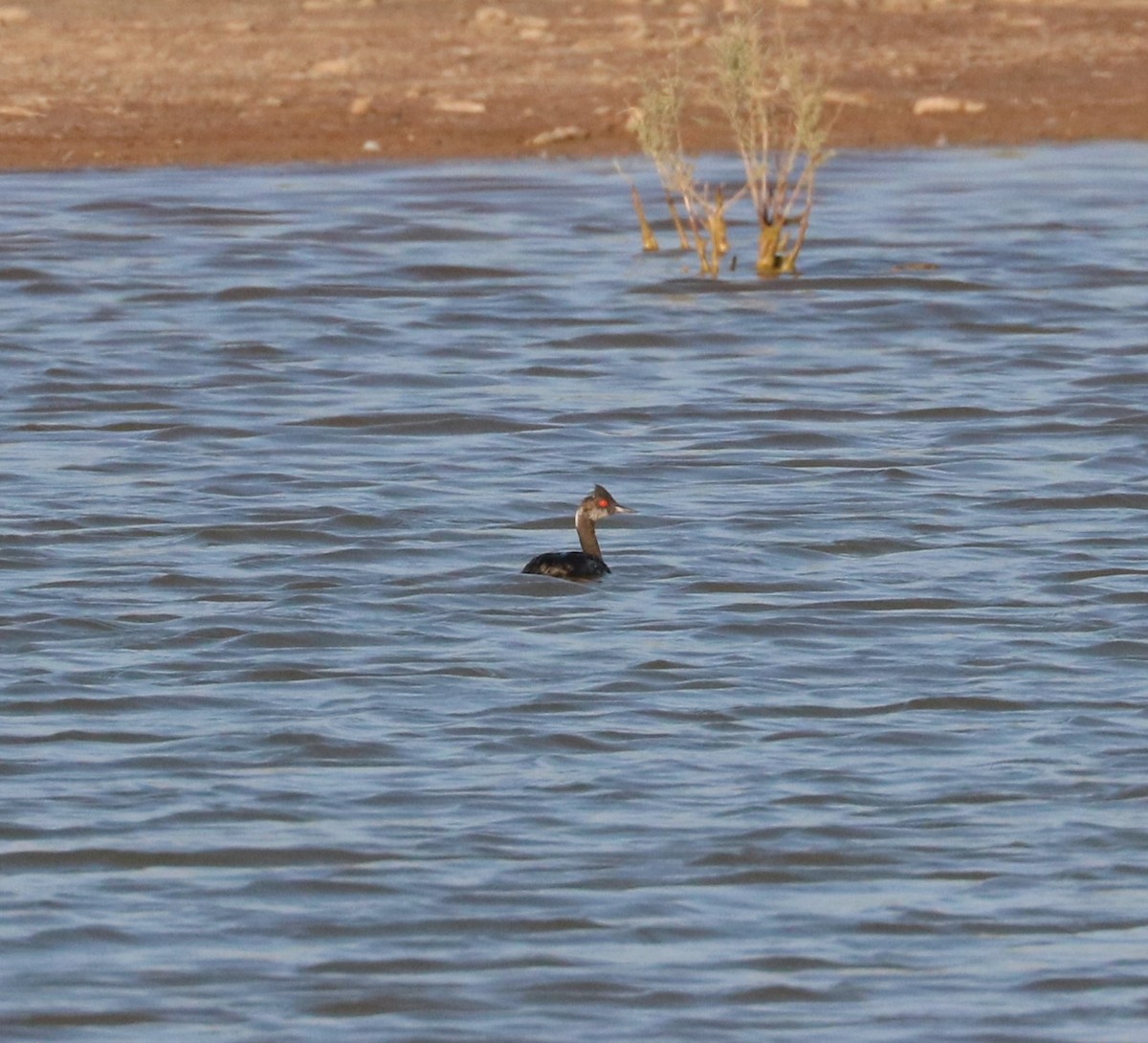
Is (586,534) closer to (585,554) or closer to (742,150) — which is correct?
(585,554)

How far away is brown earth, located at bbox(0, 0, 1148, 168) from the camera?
23375mm

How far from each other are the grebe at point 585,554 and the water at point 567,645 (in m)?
0.10

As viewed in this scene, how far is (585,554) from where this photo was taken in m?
11.6

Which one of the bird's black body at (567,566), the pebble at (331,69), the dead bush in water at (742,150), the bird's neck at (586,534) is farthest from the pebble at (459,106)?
the bird's black body at (567,566)

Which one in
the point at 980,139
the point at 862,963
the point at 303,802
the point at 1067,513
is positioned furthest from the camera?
the point at 980,139

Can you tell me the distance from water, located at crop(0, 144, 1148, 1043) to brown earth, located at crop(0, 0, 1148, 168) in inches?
120

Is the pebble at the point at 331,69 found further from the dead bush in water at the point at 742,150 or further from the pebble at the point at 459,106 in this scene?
the dead bush in water at the point at 742,150

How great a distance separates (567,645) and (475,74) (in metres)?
14.9

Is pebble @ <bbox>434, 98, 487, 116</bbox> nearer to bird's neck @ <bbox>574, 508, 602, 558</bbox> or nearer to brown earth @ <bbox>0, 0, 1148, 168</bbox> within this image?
brown earth @ <bbox>0, 0, 1148, 168</bbox>

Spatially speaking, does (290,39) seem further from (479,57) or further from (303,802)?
(303,802)

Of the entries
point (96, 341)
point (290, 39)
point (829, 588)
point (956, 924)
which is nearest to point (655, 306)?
point (96, 341)

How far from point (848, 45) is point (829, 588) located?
15.5 m

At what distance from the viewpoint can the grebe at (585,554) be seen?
37.3 feet

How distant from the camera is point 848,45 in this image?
26.4 meters
